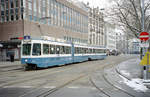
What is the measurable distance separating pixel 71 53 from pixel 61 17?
25038 millimetres

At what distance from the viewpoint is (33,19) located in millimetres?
35250

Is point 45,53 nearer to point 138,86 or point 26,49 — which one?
point 26,49

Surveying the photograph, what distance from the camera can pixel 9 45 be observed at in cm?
3281

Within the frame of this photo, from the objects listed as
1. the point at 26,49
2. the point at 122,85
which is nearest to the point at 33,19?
the point at 26,49

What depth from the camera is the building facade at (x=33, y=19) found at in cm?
3338

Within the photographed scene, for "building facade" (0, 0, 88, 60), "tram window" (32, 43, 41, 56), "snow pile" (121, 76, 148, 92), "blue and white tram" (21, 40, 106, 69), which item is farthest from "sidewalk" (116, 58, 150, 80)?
"building facade" (0, 0, 88, 60)

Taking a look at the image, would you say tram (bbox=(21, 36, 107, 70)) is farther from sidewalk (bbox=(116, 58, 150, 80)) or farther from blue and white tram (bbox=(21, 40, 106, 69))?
sidewalk (bbox=(116, 58, 150, 80))

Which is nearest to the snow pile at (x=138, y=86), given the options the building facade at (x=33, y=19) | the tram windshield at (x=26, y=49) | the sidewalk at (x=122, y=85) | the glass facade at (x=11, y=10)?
the sidewalk at (x=122, y=85)

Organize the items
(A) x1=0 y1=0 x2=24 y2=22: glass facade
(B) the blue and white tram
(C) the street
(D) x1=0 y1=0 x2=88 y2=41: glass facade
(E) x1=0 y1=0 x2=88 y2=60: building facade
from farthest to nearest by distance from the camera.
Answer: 1. (D) x1=0 y1=0 x2=88 y2=41: glass facade
2. (A) x1=0 y1=0 x2=24 y2=22: glass facade
3. (E) x1=0 y1=0 x2=88 y2=60: building facade
4. (B) the blue and white tram
5. (C) the street

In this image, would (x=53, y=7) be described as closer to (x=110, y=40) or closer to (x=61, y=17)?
(x=61, y=17)

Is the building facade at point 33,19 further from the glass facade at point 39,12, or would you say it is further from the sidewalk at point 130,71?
the sidewalk at point 130,71

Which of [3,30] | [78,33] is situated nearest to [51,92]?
[3,30]

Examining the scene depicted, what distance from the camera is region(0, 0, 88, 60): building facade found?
33.4 metres

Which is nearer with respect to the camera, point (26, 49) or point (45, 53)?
point (26, 49)
